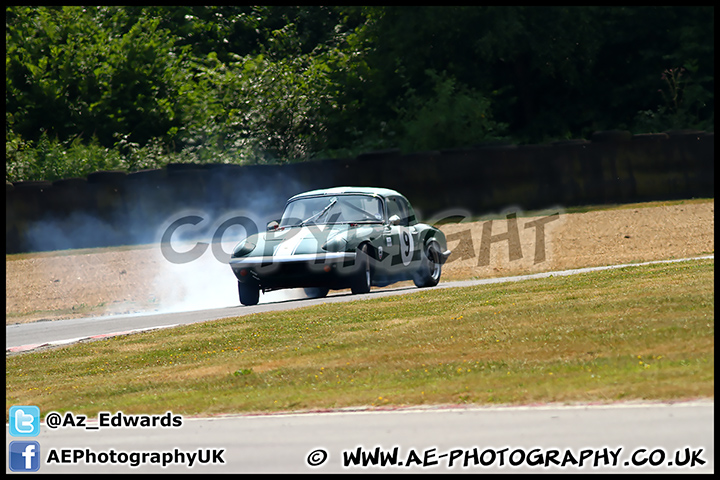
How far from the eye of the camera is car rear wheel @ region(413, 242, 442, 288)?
15531mm

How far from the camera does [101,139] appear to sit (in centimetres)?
3566

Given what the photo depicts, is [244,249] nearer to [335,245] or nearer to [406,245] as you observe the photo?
[335,245]

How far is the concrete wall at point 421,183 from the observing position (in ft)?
80.9

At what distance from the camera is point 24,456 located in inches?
245

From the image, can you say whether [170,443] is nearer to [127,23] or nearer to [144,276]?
[144,276]

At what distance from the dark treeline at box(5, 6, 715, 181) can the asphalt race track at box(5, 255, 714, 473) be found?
2317 cm

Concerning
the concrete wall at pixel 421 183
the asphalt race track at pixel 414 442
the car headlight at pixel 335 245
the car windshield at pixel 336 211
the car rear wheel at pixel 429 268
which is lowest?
the asphalt race track at pixel 414 442

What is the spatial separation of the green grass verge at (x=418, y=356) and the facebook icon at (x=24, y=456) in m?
1.22

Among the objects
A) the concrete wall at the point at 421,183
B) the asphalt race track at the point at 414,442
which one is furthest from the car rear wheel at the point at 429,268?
the concrete wall at the point at 421,183

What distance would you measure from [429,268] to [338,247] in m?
2.46

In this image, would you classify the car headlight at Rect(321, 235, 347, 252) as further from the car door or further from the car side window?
the car side window

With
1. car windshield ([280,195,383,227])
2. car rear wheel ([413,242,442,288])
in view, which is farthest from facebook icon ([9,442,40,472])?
car rear wheel ([413,242,442,288])

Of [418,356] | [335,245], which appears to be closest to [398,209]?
[335,245]

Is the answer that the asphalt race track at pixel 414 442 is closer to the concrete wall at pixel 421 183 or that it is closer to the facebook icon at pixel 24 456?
the facebook icon at pixel 24 456
